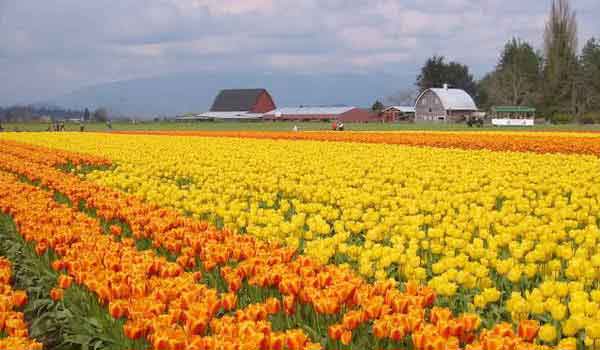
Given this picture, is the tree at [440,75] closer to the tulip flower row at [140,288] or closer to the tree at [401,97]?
the tree at [401,97]

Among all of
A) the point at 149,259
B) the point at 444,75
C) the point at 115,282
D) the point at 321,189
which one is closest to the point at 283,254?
the point at 149,259

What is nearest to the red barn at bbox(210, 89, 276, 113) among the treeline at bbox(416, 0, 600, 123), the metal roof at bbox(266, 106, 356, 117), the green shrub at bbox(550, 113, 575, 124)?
the metal roof at bbox(266, 106, 356, 117)

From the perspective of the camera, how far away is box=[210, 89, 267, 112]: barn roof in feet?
425

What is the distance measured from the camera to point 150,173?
1482cm

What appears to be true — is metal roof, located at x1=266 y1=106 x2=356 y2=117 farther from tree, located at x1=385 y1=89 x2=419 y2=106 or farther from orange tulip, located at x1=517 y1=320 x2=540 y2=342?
orange tulip, located at x1=517 y1=320 x2=540 y2=342

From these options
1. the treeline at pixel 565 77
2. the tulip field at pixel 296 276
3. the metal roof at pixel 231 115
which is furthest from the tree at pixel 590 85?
the tulip field at pixel 296 276

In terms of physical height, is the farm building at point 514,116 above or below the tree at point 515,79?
below

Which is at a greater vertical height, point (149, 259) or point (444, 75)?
point (444, 75)

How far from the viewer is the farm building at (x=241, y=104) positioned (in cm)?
12688

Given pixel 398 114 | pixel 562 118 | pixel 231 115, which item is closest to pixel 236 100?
pixel 231 115

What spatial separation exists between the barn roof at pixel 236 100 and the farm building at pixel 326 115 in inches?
828

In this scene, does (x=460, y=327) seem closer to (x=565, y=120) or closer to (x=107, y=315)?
(x=107, y=315)

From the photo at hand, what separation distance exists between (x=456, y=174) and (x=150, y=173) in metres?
6.46

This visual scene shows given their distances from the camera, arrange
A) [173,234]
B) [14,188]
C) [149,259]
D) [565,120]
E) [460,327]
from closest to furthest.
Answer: [460,327] < [149,259] < [173,234] < [14,188] < [565,120]
